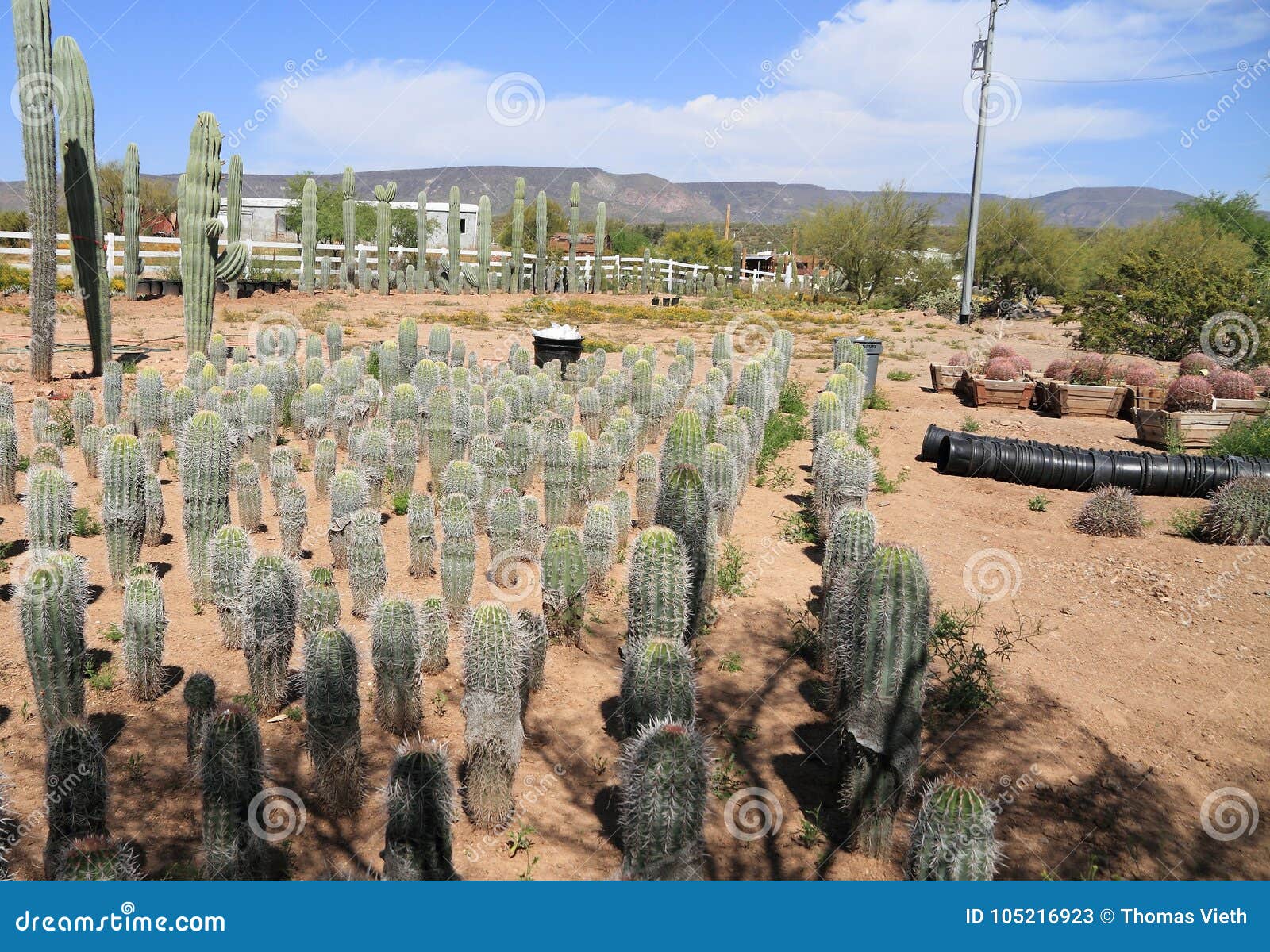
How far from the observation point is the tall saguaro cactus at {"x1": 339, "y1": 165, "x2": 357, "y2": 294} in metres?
27.1

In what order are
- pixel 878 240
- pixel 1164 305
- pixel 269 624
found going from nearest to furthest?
pixel 269 624 < pixel 1164 305 < pixel 878 240

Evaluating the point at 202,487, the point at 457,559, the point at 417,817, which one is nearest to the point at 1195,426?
the point at 457,559

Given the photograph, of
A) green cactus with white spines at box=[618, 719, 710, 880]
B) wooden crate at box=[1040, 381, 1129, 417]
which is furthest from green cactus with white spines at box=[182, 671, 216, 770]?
wooden crate at box=[1040, 381, 1129, 417]

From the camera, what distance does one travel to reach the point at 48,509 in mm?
5820

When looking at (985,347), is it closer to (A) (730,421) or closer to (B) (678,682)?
Answer: (A) (730,421)

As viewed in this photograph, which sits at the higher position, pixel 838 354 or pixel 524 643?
pixel 838 354

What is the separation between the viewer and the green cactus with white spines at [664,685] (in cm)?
418

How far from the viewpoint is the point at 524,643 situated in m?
4.79

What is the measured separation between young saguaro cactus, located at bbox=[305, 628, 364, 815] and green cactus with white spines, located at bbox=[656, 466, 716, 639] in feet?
6.71

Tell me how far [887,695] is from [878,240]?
35.2 m

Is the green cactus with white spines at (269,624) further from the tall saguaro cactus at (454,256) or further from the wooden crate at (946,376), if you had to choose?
the tall saguaro cactus at (454,256)

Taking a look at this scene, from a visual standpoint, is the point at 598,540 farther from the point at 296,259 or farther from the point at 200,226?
the point at 296,259

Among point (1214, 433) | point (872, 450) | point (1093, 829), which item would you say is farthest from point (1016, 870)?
point (1214, 433)

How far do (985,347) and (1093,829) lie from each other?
1872cm
